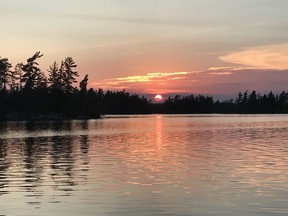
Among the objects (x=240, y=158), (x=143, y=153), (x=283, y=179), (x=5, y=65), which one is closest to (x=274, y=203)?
(x=283, y=179)

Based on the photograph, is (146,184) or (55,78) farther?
(55,78)

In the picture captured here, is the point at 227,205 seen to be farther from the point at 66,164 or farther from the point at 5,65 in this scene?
the point at 5,65

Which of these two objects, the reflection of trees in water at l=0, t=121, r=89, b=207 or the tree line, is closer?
the reflection of trees in water at l=0, t=121, r=89, b=207

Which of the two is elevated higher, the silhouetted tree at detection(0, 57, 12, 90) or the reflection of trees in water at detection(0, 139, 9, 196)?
the silhouetted tree at detection(0, 57, 12, 90)

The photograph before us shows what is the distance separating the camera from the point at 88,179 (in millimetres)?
28078

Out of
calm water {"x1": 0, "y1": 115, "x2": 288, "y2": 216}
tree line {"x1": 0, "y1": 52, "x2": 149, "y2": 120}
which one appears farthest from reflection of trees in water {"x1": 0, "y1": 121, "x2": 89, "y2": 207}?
tree line {"x1": 0, "y1": 52, "x2": 149, "y2": 120}

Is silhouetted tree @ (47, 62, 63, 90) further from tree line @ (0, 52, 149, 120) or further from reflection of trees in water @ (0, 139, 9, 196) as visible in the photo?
reflection of trees in water @ (0, 139, 9, 196)

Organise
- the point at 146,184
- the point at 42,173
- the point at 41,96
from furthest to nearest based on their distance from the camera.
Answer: the point at 41,96, the point at 42,173, the point at 146,184

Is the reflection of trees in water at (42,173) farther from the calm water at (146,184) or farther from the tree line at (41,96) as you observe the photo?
the tree line at (41,96)

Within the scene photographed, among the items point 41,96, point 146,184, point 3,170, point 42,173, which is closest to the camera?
point 146,184

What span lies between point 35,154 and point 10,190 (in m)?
20.6

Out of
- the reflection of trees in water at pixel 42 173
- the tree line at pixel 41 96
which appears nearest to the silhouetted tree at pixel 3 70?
the tree line at pixel 41 96

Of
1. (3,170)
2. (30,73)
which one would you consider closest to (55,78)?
(30,73)

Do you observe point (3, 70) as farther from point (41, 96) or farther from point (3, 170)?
point (3, 170)
